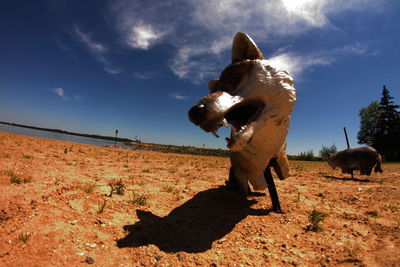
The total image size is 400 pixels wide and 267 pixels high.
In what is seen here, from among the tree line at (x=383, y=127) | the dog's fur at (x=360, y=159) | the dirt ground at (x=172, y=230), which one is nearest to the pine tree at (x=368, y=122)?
the tree line at (x=383, y=127)

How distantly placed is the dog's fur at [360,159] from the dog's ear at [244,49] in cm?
781

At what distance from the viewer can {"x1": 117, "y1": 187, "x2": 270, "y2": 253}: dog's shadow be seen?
1.98m

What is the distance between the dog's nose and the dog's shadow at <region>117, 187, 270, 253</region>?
1276 mm

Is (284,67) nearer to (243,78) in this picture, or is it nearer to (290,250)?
(243,78)

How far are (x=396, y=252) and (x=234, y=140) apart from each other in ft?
6.11

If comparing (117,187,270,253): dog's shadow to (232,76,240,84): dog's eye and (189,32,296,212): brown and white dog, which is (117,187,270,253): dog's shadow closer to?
(189,32,296,212): brown and white dog

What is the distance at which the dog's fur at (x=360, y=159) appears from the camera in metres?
7.73

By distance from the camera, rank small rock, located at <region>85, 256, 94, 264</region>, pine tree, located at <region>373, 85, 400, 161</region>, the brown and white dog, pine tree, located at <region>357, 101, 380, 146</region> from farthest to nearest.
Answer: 1. pine tree, located at <region>357, 101, 380, 146</region>
2. pine tree, located at <region>373, 85, 400, 161</region>
3. the brown and white dog
4. small rock, located at <region>85, 256, 94, 264</region>

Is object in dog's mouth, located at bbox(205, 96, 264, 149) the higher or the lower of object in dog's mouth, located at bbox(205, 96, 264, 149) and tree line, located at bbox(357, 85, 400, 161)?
the lower

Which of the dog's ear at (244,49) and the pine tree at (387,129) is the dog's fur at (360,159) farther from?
the pine tree at (387,129)

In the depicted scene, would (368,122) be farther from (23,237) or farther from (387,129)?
(23,237)

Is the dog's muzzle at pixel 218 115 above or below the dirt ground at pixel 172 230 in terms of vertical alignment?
above

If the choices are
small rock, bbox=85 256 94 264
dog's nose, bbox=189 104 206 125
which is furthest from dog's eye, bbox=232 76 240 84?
small rock, bbox=85 256 94 264

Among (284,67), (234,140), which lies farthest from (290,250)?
(284,67)
